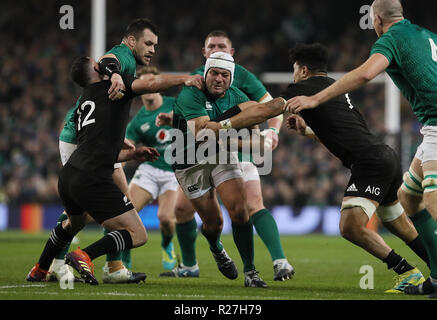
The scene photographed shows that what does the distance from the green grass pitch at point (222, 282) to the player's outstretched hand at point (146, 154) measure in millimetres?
1254

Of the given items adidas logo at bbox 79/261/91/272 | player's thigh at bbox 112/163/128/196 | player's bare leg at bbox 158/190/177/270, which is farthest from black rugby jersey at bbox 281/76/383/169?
player's bare leg at bbox 158/190/177/270

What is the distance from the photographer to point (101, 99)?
22.5 ft

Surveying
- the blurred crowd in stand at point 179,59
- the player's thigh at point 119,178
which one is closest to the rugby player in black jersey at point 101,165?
the player's thigh at point 119,178

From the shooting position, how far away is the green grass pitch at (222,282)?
20.3 feet

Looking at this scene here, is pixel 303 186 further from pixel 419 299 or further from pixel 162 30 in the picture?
pixel 419 299

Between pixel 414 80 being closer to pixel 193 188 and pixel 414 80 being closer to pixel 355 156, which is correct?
pixel 355 156

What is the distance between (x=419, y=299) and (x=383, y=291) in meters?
0.80

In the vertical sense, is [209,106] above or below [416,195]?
above

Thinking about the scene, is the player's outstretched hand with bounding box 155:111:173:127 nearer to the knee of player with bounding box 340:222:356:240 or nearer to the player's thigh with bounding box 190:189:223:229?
the player's thigh with bounding box 190:189:223:229

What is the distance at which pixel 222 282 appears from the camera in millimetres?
7777

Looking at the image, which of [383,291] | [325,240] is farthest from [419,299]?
[325,240]

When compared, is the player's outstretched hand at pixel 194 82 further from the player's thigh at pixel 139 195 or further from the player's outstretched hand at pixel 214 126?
the player's thigh at pixel 139 195

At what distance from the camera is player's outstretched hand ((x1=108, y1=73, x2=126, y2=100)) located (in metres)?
6.54

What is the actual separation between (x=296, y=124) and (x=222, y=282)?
1.98m
